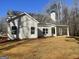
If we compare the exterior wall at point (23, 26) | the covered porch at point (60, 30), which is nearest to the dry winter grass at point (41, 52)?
the exterior wall at point (23, 26)

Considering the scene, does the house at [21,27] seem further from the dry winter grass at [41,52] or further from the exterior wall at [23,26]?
the dry winter grass at [41,52]

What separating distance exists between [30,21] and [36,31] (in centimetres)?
226

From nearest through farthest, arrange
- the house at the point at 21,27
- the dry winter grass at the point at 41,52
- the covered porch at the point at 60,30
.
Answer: the dry winter grass at the point at 41,52
the house at the point at 21,27
the covered porch at the point at 60,30

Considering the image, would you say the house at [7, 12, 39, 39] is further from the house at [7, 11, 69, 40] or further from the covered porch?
the covered porch

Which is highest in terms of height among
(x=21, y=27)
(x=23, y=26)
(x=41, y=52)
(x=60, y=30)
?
(x=23, y=26)

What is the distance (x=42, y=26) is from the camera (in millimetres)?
41562

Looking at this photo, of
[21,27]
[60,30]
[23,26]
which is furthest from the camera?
[60,30]

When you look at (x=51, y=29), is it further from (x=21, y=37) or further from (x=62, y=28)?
(x=21, y=37)

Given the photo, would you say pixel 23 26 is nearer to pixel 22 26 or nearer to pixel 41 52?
pixel 22 26

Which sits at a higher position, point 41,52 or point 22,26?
point 22,26

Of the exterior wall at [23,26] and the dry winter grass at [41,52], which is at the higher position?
the exterior wall at [23,26]

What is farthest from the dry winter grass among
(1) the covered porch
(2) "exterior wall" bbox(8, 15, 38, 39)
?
(1) the covered porch

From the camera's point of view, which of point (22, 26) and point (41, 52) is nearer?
point (41, 52)

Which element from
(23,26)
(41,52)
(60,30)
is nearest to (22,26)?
(23,26)
